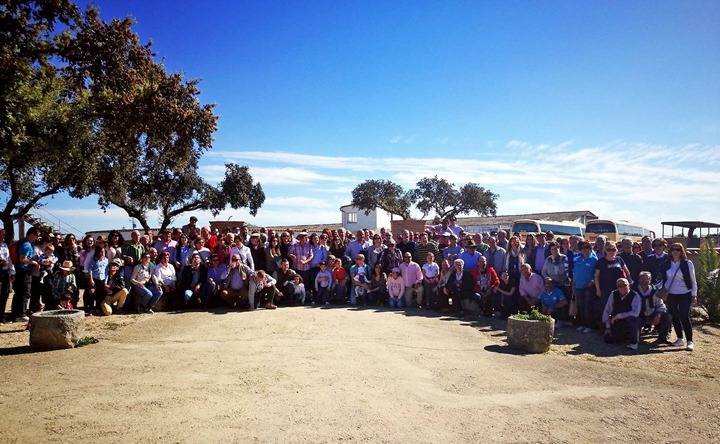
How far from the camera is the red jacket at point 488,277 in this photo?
10203 millimetres

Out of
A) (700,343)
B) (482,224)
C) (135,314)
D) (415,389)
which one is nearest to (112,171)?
(135,314)

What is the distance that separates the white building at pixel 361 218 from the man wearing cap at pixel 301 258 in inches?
1473

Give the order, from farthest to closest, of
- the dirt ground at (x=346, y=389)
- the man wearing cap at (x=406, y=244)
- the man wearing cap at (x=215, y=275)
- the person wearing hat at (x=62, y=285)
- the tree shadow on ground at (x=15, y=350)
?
1. the man wearing cap at (x=406, y=244)
2. the man wearing cap at (x=215, y=275)
3. the person wearing hat at (x=62, y=285)
4. the tree shadow on ground at (x=15, y=350)
5. the dirt ground at (x=346, y=389)

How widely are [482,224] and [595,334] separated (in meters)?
37.0

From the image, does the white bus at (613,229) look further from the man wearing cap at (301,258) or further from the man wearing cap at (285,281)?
the man wearing cap at (285,281)

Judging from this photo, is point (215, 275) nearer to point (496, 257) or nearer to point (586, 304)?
point (496, 257)

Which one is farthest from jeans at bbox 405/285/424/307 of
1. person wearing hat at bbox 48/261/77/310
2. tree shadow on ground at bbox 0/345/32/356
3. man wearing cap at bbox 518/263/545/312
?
tree shadow on ground at bbox 0/345/32/356

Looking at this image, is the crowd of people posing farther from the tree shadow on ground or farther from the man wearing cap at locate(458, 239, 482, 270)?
the tree shadow on ground

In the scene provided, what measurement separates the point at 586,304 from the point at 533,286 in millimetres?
1108

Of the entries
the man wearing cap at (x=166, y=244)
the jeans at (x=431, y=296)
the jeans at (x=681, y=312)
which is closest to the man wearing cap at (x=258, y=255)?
the man wearing cap at (x=166, y=244)

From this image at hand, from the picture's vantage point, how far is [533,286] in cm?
966

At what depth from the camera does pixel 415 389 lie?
528cm

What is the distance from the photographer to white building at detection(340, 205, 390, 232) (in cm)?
4988

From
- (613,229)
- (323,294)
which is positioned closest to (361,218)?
(613,229)
